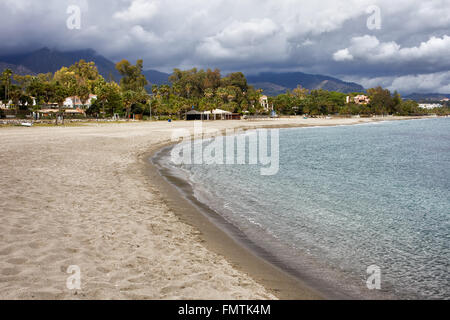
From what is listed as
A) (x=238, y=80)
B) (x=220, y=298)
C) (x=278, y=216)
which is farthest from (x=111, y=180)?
(x=238, y=80)

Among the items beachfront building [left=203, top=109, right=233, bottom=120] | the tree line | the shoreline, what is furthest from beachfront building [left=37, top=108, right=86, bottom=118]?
the shoreline

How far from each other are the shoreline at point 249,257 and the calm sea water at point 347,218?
0.33 m

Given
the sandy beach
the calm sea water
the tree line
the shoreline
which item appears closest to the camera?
the sandy beach

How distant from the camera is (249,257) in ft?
23.3

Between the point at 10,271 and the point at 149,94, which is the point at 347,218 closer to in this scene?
the point at 10,271

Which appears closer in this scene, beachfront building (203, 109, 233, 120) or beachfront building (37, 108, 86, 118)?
beachfront building (37, 108, 86, 118)

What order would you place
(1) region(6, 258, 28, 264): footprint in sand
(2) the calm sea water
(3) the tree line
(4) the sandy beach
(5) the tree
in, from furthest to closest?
(3) the tree line → (5) the tree → (2) the calm sea water → (1) region(6, 258, 28, 264): footprint in sand → (4) the sandy beach

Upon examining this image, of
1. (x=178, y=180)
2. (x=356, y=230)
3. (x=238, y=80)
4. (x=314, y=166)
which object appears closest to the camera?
(x=356, y=230)

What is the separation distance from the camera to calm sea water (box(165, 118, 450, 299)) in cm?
690

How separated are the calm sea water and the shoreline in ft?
1.07

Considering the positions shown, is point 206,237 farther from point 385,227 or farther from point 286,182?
point 286,182

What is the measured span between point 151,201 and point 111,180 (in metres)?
3.29

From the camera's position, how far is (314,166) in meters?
23.2

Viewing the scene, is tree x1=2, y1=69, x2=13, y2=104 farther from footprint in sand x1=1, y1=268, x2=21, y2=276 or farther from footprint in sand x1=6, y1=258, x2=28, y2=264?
footprint in sand x1=1, y1=268, x2=21, y2=276
